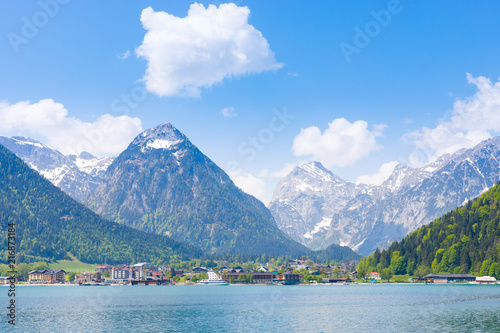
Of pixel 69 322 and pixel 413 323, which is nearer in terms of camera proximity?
pixel 413 323

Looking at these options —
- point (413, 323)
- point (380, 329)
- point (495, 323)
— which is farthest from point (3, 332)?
point (495, 323)

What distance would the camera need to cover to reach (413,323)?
105m

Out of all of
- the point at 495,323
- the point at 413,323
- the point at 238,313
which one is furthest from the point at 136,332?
the point at 495,323

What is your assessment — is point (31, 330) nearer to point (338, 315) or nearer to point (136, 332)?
point (136, 332)

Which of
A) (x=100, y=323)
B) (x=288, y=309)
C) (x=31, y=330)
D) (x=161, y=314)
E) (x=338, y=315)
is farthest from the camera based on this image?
(x=288, y=309)

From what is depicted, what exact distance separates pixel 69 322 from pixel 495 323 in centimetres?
7902

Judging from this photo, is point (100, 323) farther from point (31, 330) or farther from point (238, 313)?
point (238, 313)

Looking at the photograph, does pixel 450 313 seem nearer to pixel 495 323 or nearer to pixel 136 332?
pixel 495 323

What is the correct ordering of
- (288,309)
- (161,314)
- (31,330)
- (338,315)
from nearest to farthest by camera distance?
(31,330) < (338,315) < (161,314) < (288,309)

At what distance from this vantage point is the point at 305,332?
9619 cm

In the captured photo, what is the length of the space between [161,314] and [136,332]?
110 feet

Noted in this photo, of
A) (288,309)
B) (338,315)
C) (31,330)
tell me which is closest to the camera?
(31,330)

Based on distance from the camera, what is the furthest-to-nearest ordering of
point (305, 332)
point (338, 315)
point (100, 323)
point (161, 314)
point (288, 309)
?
1. point (288, 309)
2. point (161, 314)
3. point (338, 315)
4. point (100, 323)
5. point (305, 332)

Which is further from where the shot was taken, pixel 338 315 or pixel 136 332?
pixel 338 315
